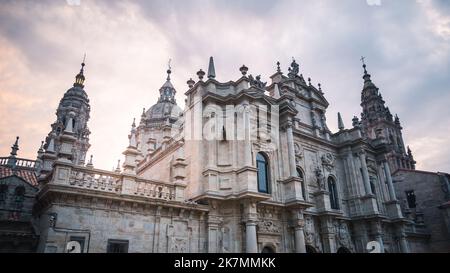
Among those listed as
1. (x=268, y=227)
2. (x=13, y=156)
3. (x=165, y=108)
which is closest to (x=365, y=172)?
(x=268, y=227)

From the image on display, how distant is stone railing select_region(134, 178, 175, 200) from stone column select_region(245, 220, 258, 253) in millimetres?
3843

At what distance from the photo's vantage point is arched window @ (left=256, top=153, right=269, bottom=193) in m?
18.0

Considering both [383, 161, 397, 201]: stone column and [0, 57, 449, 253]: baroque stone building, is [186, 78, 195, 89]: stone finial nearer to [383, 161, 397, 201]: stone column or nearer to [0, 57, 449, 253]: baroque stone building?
[0, 57, 449, 253]: baroque stone building

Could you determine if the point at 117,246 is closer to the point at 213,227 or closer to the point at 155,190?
the point at 155,190

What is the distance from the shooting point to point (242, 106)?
1795cm

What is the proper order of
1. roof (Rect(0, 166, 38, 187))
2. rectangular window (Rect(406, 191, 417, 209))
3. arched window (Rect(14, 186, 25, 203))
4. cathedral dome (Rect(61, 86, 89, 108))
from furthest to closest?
cathedral dome (Rect(61, 86, 89, 108)) → rectangular window (Rect(406, 191, 417, 209)) → roof (Rect(0, 166, 38, 187)) → arched window (Rect(14, 186, 25, 203))

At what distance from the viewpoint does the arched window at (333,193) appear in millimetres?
22359

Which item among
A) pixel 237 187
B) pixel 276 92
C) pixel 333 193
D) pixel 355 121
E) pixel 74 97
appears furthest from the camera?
pixel 74 97

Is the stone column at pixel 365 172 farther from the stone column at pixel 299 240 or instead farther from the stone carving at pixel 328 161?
the stone column at pixel 299 240

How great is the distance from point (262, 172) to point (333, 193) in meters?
7.55

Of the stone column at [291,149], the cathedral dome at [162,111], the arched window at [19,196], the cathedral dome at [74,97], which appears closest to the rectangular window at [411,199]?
the stone column at [291,149]

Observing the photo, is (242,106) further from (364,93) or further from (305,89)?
(364,93)

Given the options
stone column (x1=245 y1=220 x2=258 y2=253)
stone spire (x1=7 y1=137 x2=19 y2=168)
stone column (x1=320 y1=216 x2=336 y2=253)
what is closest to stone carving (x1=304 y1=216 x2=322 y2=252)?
stone column (x1=320 y1=216 x2=336 y2=253)

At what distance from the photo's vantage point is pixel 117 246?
12219 mm
